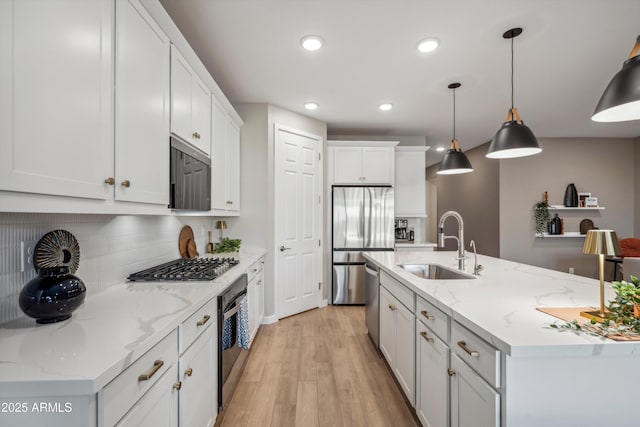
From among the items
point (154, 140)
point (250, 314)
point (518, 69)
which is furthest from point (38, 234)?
point (518, 69)

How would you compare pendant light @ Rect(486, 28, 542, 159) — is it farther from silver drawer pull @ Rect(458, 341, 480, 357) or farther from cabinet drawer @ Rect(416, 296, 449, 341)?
silver drawer pull @ Rect(458, 341, 480, 357)

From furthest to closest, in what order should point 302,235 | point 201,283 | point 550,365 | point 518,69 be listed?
point 302,235 → point 518,69 → point 201,283 → point 550,365

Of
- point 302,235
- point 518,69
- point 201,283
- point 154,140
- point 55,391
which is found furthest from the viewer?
point 302,235

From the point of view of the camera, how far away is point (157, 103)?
65.6 inches

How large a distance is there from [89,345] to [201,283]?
0.89 m

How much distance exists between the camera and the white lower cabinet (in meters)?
1.95

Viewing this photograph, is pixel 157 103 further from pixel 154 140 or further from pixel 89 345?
pixel 89 345

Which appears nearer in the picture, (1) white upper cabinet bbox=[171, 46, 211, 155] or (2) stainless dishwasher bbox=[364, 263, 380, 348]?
(1) white upper cabinet bbox=[171, 46, 211, 155]

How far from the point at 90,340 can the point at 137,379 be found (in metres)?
0.20

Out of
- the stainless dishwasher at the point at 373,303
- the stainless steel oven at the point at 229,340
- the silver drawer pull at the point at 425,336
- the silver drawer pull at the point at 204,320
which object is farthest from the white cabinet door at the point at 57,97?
the stainless dishwasher at the point at 373,303

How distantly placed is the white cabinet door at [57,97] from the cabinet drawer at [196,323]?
2.13 ft

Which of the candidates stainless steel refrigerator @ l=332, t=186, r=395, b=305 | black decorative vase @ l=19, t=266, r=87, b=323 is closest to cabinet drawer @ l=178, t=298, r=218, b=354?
black decorative vase @ l=19, t=266, r=87, b=323

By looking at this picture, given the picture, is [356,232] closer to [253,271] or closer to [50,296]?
[253,271]

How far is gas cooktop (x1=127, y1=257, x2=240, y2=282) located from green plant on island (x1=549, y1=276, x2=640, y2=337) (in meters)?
1.79
